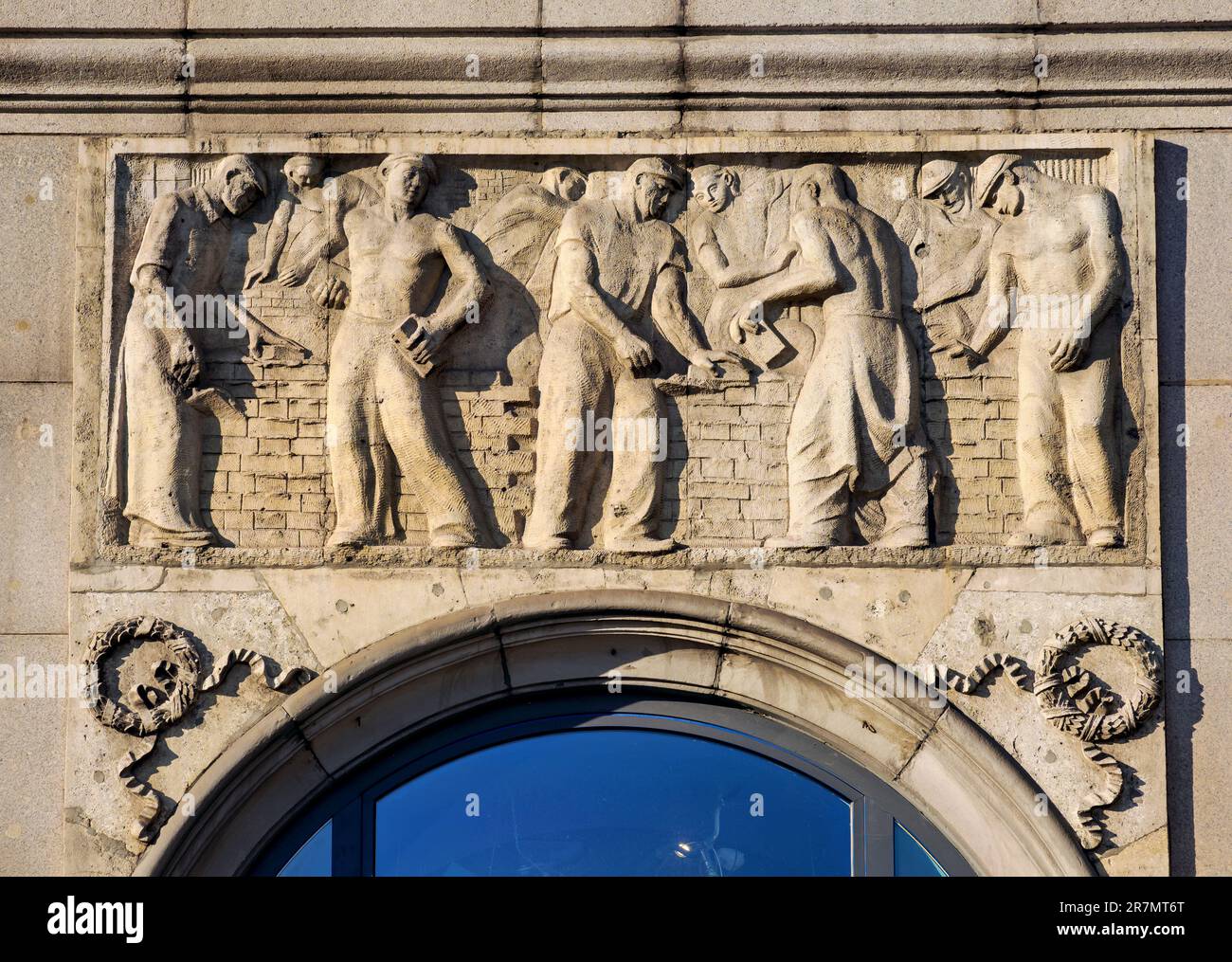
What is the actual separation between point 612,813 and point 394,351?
7.12 feet

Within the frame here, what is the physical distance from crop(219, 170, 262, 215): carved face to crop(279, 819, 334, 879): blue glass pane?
2.74 meters

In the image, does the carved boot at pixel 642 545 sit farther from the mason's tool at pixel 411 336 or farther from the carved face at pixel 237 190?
the carved face at pixel 237 190

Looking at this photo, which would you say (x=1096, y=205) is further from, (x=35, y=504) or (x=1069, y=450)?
(x=35, y=504)

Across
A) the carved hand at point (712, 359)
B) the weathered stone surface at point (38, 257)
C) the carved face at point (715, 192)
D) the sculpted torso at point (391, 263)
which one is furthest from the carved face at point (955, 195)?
the weathered stone surface at point (38, 257)

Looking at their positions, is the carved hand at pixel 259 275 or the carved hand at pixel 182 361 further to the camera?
the carved hand at pixel 259 275

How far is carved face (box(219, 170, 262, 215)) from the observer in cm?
877

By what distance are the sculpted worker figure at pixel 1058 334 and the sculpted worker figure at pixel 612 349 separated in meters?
1.29

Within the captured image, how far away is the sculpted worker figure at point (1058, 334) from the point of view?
28.0 ft

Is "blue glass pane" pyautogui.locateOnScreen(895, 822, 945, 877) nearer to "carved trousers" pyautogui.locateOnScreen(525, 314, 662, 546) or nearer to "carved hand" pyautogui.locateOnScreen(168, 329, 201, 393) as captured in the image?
"carved trousers" pyautogui.locateOnScreen(525, 314, 662, 546)

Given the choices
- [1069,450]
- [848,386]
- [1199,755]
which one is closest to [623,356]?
[848,386]

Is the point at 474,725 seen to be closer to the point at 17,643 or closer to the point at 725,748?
the point at 725,748

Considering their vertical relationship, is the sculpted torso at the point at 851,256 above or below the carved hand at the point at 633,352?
above

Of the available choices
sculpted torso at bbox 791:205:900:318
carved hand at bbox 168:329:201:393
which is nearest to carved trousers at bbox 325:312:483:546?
carved hand at bbox 168:329:201:393

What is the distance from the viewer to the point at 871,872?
8.51 meters
